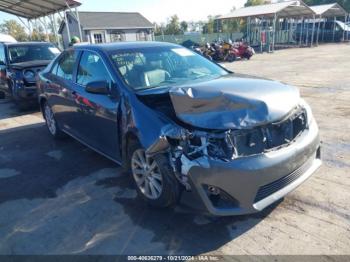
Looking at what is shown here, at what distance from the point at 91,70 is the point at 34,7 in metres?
16.9

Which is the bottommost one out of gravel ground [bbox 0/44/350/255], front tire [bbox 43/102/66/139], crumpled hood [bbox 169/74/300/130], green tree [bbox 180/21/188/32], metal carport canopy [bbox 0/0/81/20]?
gravel ground [bbox 0/44/350/255]

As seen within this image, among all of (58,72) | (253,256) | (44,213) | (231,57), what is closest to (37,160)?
(58,72)

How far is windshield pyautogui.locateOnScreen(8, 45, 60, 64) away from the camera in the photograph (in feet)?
32.1

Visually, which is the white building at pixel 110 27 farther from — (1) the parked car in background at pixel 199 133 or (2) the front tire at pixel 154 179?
(2) the front tire at pixel 154 179

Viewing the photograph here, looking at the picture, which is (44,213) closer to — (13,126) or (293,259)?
(293,259)

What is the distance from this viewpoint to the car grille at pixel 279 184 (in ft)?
9.46

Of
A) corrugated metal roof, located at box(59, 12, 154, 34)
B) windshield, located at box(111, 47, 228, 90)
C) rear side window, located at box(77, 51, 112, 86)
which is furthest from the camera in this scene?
corrugated metal roof, located at box(59, 12, 154, 34)

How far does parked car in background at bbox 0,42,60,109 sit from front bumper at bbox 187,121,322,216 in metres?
7.24

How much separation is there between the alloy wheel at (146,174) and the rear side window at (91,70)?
103cm

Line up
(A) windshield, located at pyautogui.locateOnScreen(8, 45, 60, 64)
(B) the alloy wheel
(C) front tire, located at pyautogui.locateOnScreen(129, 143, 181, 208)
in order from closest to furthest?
1. (C) front tire, located at pyautogui.locateOnScreen(129, 143, 181, 208)
2. (B) the alloy wheel
3. (A) windshield, located at pyautogui.locateOnScreen(8, 45, 60, 64)

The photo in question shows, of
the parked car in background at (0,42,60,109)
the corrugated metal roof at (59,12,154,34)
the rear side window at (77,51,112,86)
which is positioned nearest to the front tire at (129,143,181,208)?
the rear side window at (77,51,112,86)

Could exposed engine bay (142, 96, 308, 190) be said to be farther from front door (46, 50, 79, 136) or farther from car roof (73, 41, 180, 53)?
front door (46, 50, 79, 136)

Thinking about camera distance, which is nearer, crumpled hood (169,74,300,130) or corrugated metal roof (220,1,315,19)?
crumpled hood (169,74,300,130)

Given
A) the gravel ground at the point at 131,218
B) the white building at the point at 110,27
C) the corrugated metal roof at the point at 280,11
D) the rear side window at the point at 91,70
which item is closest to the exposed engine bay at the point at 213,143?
the gravel ground at the point at 131,218
